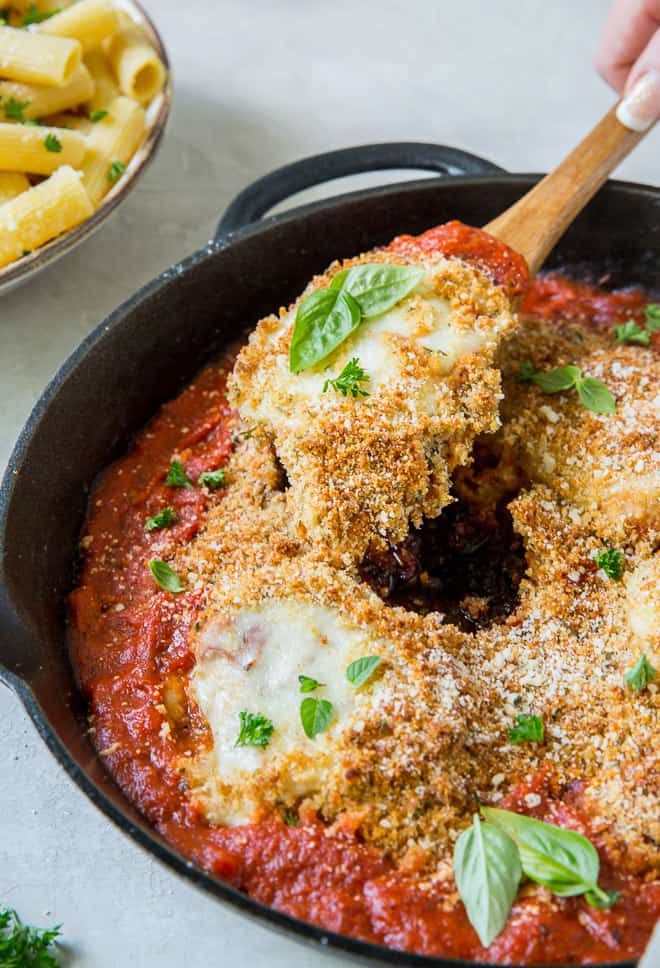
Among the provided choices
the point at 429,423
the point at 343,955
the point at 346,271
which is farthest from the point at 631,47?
the point at 343,955

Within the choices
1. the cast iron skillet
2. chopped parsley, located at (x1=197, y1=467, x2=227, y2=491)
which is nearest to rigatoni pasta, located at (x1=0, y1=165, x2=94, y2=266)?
the cast iron skillet

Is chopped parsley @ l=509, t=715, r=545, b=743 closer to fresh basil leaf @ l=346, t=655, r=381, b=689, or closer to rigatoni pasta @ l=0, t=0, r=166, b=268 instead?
fresh basil leaf @ l=346, t=655, r=381, b=689

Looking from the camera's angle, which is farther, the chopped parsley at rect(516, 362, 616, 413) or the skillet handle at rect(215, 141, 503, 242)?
the skillet handle at rect(215, 141, 503, 242)

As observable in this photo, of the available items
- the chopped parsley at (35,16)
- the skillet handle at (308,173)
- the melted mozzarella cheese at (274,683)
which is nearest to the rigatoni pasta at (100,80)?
the chopped parsley at (35,16)

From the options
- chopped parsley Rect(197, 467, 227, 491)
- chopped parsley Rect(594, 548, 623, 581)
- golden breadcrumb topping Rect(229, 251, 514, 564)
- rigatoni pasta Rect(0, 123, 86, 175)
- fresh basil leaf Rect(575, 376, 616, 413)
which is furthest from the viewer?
rigatoni pasta Rect(0, 123, 86, 175)

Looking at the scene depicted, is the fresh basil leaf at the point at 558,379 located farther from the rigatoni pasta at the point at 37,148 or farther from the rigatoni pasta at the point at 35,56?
the rigatoni pasta at the point at 35,56

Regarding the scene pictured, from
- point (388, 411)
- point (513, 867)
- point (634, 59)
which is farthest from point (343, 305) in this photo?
point (634, 59)
